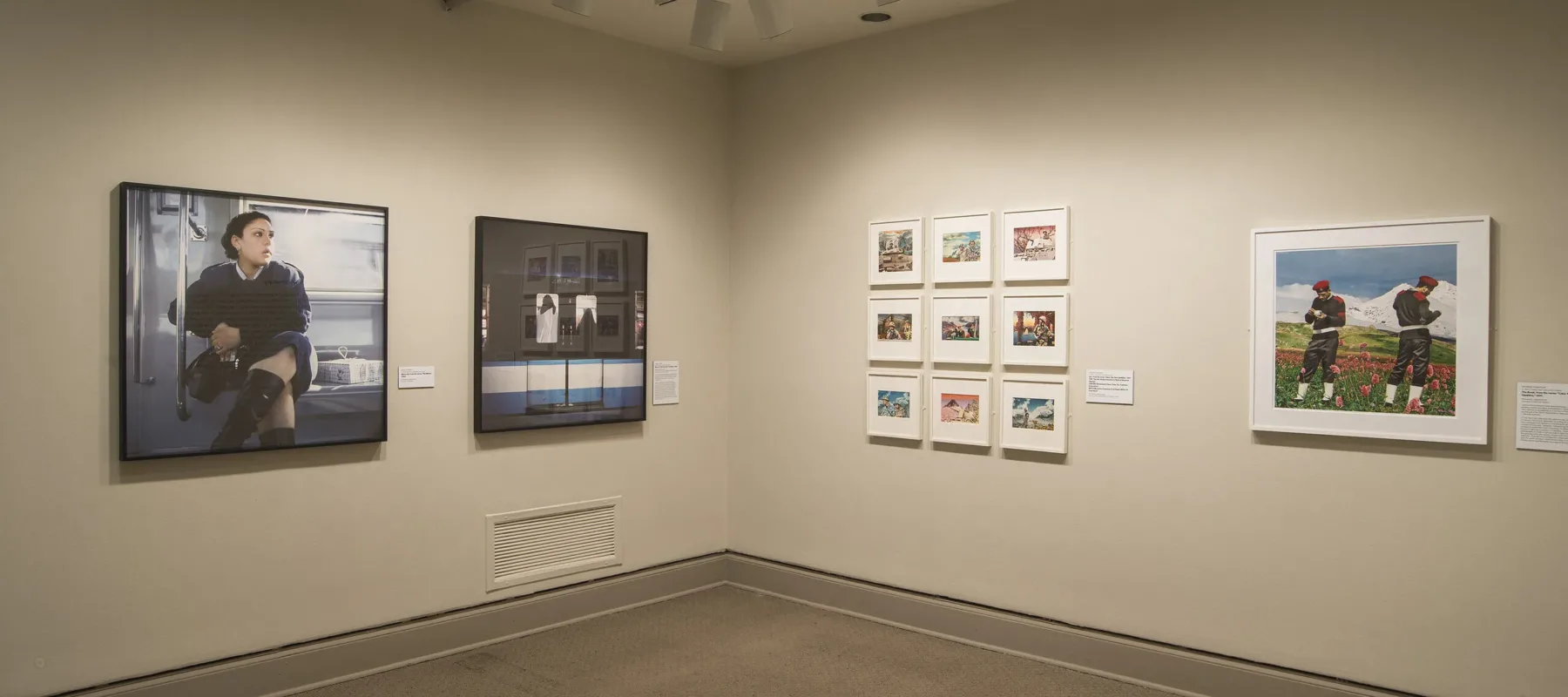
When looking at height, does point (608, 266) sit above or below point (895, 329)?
above

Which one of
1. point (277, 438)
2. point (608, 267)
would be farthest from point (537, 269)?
point (277, 438)

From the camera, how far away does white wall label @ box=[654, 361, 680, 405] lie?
5.47 metres

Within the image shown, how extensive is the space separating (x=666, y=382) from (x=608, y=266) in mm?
787

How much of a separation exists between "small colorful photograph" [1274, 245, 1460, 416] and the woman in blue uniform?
4108mm

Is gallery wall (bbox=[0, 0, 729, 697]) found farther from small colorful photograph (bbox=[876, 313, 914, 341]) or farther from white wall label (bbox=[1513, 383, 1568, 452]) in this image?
white wall label (bbox=[1513, 383, 1568, 452])

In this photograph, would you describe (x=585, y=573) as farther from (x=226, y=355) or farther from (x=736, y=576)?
(x=226, y=355)

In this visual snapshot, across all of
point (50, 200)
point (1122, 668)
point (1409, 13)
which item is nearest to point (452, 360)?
point (50, 200)

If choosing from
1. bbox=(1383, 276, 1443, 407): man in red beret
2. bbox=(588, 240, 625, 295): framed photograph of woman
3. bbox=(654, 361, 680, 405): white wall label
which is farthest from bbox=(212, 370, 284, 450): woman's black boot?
bbox=(1383, 276, 1443, 407): man in red beret

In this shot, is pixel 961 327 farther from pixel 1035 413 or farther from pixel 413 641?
pixel 413 641

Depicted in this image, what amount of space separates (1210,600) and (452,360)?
3.65m

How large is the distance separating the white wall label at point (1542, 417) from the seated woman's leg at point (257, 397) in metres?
4.80

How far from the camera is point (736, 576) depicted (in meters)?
5.80

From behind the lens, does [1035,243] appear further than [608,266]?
No

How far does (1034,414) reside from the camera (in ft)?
14.9
